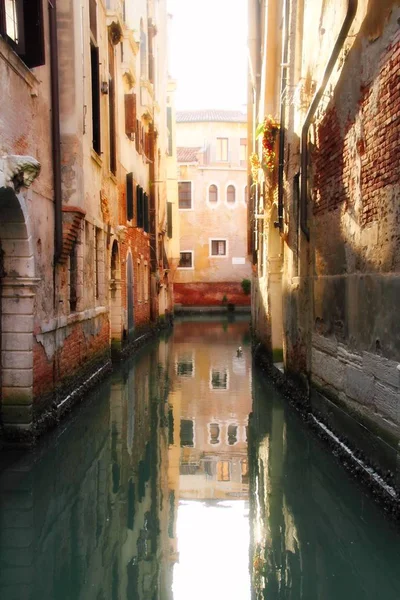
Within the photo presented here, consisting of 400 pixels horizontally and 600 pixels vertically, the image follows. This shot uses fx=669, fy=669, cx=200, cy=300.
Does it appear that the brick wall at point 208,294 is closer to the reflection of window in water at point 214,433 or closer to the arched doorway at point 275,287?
the arched doorway at point 275,287

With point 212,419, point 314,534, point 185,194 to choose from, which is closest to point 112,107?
point 212,419

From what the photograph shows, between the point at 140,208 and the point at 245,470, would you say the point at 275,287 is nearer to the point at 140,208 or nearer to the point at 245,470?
the point at 245,470

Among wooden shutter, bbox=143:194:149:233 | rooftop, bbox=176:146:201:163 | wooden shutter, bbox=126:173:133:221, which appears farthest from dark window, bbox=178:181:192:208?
wooden shutter, bbox=126:173:133:221

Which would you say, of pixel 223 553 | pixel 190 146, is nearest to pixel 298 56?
pixel 223 553

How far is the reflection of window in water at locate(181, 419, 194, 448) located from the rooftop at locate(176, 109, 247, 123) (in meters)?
28.2

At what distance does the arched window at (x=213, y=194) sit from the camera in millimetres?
33438

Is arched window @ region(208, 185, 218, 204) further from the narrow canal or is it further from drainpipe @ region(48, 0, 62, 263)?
the narrow canal

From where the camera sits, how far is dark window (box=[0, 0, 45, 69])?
6.21 metres

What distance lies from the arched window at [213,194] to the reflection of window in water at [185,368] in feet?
67.9

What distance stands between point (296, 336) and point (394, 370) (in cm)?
387

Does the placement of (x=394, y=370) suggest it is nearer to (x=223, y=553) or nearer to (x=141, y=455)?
(x=223, y=553)

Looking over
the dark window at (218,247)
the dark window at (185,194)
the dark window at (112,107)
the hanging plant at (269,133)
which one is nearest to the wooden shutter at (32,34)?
the hanging plant at (269,133)

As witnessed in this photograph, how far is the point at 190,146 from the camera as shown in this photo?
35188 mm

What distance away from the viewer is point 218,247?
1319 inches
